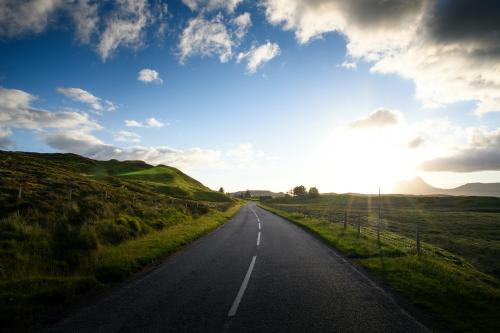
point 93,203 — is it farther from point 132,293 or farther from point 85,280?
point 132,293

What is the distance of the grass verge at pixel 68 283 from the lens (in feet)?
18.9

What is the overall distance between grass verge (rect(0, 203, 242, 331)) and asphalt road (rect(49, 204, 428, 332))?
82cm

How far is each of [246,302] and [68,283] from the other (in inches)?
195

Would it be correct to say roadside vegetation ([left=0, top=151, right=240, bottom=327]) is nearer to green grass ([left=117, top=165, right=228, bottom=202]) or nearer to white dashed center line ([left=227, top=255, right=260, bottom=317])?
white dashed center line ([left=227, top=255, right=260, bottom=317])

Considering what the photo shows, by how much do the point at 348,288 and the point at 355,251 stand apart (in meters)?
5.76

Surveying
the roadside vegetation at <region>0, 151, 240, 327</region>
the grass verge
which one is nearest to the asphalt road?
the grass verge

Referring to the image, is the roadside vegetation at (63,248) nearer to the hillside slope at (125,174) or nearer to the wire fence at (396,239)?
the wire fence at (396,239)

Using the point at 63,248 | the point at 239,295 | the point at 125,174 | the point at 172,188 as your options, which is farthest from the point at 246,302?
the point at 125,174

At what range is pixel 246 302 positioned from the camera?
21.6 ft

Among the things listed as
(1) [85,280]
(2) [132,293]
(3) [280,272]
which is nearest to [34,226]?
(1) [85,280]

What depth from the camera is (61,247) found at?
10.3 m

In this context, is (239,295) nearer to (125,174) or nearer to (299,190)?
(125,174)

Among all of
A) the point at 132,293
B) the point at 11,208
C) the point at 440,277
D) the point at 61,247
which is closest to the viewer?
the point at 132,293

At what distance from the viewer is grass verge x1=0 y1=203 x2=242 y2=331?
5746mm
